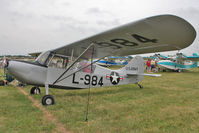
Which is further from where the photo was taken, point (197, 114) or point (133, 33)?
point (197, 114)

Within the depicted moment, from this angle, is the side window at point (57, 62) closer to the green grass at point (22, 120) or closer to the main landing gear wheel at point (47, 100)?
the main landing gear wheel at point (47, 100)

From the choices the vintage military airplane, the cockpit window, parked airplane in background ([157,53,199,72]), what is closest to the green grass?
the vintage military airplane

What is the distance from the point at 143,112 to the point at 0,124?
3589 mm

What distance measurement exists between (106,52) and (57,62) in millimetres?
2007

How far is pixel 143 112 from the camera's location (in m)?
4.06

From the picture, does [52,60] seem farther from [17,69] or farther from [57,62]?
[17,69]

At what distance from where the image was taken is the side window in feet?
17.5

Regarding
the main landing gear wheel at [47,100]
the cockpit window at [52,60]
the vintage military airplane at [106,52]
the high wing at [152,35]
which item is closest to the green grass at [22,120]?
the main landing gear wheel at [47,100]

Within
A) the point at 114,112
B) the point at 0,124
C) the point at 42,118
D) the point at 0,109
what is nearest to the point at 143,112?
the point at 114,112

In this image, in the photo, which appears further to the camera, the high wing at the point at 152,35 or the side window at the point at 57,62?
the side window at the point at 57,62

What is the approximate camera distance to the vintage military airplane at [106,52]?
254cm

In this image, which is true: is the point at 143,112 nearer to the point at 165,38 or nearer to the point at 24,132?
the point at 165,38

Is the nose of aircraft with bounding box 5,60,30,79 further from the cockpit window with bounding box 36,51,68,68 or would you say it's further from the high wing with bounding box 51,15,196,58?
the high wing with bounding box 51,15,196,58

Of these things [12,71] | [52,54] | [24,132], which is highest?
[52,54]
